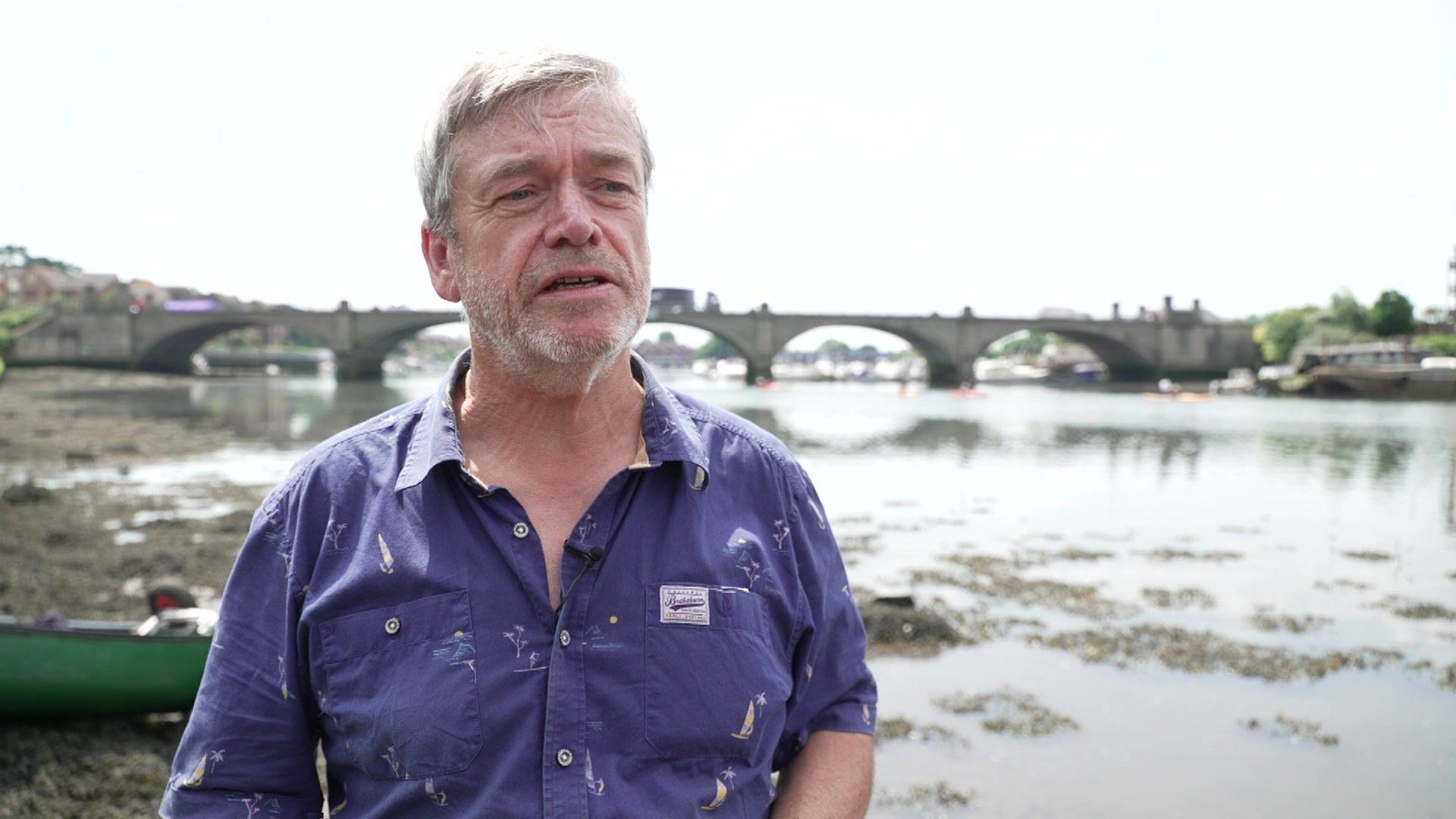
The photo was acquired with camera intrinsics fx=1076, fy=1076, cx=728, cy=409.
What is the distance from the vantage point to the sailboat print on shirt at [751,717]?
1842mm

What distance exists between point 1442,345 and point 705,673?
91.7 m

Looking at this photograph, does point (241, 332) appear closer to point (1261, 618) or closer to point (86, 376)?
point (86, 376)

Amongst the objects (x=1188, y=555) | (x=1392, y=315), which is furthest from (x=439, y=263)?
(x=1392, y=315)

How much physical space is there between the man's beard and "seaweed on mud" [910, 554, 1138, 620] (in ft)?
31.7

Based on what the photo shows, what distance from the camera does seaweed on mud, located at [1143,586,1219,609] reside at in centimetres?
1120

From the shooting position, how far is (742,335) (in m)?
75.2

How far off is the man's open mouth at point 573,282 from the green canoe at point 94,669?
18.8 feet

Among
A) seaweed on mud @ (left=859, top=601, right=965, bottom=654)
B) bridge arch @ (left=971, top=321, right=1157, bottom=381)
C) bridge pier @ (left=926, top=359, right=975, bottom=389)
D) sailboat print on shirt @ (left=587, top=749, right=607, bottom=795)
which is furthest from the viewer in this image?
bridge pier @ (left=926, top=359, right=975, bottom=389)

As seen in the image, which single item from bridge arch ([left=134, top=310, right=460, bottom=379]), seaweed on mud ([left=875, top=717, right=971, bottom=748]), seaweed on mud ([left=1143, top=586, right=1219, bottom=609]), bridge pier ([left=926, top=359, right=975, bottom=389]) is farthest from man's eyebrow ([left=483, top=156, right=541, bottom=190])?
bridge pier ([left=926, top=359, right=975, bottom=389])

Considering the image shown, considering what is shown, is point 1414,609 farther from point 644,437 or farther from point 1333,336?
point 1333,336

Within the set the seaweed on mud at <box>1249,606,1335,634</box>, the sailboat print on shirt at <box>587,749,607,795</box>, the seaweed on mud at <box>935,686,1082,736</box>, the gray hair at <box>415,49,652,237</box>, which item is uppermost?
the gray hair at <box>415,49,652,237</box>

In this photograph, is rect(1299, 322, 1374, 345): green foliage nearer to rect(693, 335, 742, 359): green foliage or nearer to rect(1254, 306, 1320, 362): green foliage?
rect(1254, 306, 1320, 362): green foliage

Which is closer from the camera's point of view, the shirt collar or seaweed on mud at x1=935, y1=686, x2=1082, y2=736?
the shirt collar

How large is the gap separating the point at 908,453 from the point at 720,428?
26.3 meters
